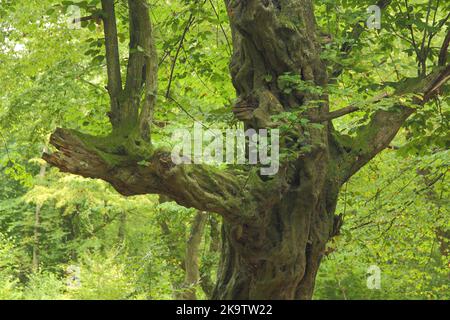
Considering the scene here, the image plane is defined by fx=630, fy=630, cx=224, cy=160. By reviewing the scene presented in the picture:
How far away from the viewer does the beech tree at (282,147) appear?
5.01 meters

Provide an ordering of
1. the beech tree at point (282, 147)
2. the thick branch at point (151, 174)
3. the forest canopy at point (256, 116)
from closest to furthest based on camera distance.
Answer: the thick branch at point (151, 174) < the beech tree at point (282, 147) < the forest canopy at point (256, 116)

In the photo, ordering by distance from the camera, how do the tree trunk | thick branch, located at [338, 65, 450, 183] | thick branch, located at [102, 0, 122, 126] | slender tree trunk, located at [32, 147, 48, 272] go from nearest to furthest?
1. thick branch, located at [102, 0, 122, 126]
2. the tree trunk
3. thick branch, located at [338, 65, 450, 183]
4. slender tree trunk, located at [32, 147, 48, 272]

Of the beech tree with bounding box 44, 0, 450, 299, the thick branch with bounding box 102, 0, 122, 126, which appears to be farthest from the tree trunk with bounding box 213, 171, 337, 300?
the thick branch with bounding box 102, 0, 122, 126

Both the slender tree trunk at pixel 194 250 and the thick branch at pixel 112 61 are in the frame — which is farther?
the slender tree trunk at pixel 194 250

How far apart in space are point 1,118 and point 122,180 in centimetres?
620

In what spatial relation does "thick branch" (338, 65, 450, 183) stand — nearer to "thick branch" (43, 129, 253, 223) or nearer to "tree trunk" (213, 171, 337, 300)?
"tree trunk" (213, 171, 337, 300)

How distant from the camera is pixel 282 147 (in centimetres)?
545

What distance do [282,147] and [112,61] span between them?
1.65 metres

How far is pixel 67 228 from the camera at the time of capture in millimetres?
23641

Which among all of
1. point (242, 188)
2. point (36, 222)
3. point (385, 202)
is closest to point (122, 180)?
point (242, 188)

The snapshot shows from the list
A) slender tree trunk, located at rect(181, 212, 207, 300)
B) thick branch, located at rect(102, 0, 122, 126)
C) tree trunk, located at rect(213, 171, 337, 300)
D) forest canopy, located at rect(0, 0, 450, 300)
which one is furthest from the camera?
slender tree trunk, located at rect(181, 212, 207, 300)

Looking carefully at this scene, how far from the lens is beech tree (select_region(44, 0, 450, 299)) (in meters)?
5.01

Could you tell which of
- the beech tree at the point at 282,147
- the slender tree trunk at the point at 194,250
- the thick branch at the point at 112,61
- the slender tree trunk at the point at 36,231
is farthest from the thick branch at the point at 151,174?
the slender tree trunk at the point at 36,231

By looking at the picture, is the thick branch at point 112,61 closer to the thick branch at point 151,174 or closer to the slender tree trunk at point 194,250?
the thick branch at point 151,174
